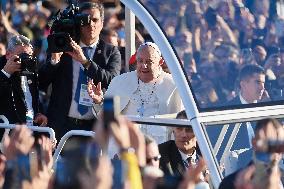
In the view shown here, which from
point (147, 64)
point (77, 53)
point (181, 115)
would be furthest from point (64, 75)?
point (181, 115)

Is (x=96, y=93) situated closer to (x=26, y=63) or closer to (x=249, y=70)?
(x=26, y=63)

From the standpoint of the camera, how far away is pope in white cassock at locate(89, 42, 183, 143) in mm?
10281

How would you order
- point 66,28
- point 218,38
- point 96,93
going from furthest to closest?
point 66,28 < point 96,93 < point 218,38

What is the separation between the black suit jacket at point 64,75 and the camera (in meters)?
11.4

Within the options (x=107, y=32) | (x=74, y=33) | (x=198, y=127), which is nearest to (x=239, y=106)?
(x=198, y=127)

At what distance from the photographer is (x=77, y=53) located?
1094cm

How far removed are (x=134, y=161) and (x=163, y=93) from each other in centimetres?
389

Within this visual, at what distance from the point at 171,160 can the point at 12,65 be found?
2649mm

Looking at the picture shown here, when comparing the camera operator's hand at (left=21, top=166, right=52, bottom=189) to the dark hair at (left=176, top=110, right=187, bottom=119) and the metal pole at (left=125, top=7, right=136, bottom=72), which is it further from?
the metal pole at (left=125, top=7, right=136, bottom=72)

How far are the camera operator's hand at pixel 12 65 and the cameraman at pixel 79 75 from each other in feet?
1.05

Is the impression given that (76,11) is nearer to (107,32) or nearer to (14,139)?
(107,32)

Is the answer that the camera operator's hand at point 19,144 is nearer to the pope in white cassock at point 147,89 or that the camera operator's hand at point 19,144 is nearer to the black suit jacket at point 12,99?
the pope in white cassock at point 147,89

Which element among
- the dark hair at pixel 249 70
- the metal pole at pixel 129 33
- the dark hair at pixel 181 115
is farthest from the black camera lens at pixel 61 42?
the dark hair at pixel 249 70

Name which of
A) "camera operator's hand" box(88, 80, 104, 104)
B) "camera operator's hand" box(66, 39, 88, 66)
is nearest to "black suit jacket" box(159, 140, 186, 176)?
"camera operator's hand" box(88, 80, 104, 104)
